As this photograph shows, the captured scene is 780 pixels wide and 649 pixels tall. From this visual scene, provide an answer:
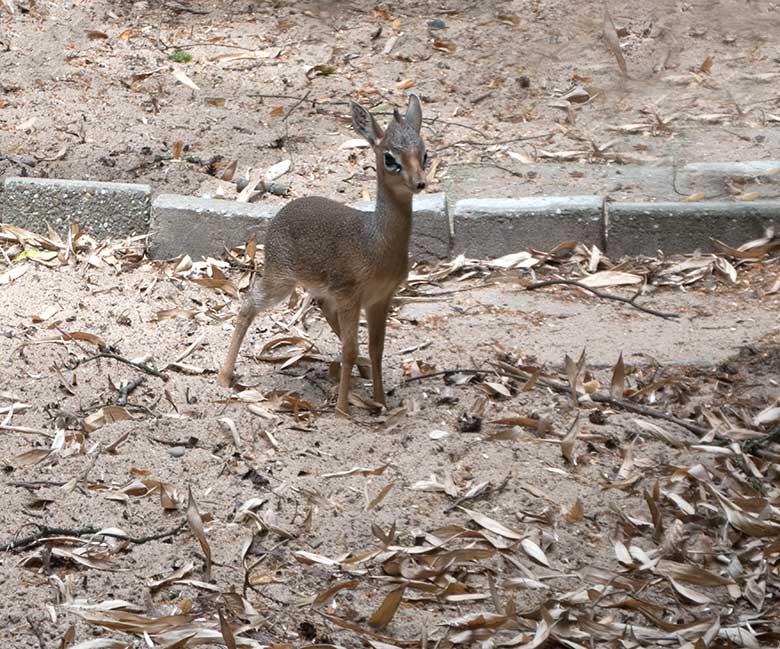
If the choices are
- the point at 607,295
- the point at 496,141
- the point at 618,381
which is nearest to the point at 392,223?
the point at 618,381

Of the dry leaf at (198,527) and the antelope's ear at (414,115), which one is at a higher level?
the antelope's ear at (414,115)

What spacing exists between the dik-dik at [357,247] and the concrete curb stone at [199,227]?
1274mm

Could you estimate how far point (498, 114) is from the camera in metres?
7.89

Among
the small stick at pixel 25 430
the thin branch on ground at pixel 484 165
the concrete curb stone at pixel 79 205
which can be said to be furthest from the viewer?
the thin branch on ground at pixel 484 165

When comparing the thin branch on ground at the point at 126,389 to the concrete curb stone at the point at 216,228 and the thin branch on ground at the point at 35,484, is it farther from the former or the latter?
the concrete curb stone at the point at 216,228

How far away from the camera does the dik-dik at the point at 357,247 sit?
4.81 metres

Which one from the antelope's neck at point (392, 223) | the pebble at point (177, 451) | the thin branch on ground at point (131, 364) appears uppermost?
the antelope's neck at point (392, 223)

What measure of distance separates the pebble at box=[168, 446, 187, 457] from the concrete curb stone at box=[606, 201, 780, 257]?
9.65 ft

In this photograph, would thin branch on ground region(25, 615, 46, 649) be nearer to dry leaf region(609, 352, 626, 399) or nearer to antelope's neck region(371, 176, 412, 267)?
antelope's neck region(371, 176, 412, 267)

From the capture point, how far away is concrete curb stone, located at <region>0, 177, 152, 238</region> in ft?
22.0

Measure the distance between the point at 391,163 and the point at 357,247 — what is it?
0.42 metres

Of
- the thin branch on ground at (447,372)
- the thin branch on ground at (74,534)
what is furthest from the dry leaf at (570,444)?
the thin branch on ground at (74,534)

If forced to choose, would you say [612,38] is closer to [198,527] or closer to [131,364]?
[198,527]

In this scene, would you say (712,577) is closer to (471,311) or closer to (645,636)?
(645,636)
